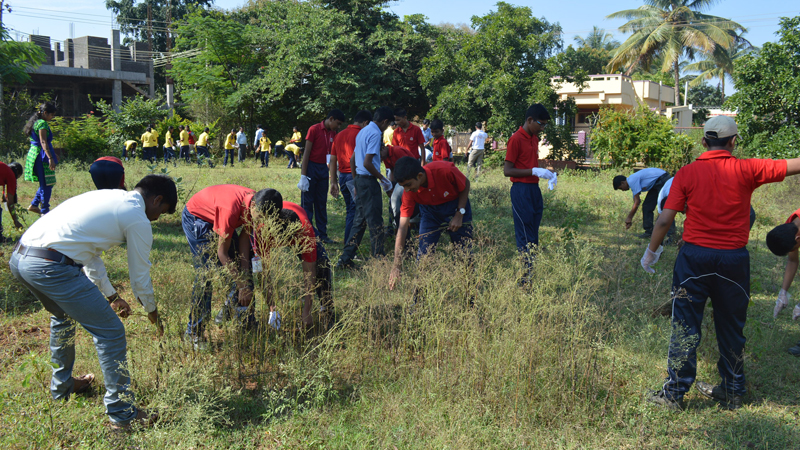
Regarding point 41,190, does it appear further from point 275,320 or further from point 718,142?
point 718,142

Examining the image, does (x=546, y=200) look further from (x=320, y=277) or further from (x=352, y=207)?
(x=320, y=277)

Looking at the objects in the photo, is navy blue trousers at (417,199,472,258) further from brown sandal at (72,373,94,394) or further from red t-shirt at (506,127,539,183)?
brown sandal at (72,373,94,394)

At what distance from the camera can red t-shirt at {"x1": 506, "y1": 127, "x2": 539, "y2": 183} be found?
202 inches

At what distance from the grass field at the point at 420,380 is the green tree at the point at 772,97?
1033 centimetres

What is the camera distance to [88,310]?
279cm

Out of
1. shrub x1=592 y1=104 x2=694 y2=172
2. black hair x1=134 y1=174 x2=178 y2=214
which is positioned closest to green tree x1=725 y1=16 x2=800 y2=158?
shrub x1=592 y1=104 x2=694 y2=172

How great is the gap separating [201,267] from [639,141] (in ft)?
49.0

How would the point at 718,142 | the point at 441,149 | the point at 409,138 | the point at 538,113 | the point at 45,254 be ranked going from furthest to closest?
the point at 441,149 < the point at 409,138 < the point at 538,113 < the point at 718,142 < the point at 45,254

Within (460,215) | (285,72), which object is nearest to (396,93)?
(285,72)

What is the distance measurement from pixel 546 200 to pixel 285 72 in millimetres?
16036

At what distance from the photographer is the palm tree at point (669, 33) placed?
29.6 metres

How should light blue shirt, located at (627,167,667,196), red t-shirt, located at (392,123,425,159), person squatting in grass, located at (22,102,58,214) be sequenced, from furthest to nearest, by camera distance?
1. red t-shirt, located at (392,123,425,159)
2. light blue shirt, located at (627,167,667,196)
3. person squatting in grass, located at (22,102,58,214)

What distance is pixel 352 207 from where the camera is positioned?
6.94 m

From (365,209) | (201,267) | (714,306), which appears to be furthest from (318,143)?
(714,306)
